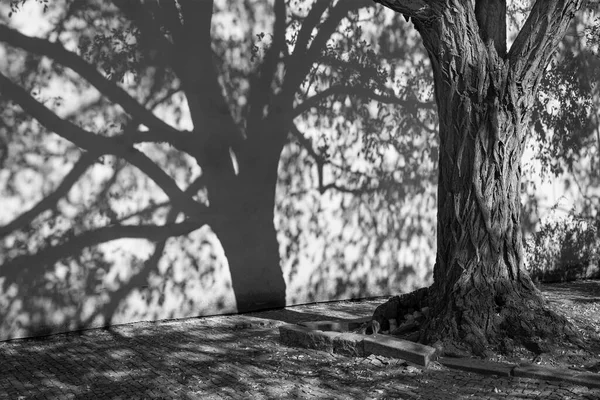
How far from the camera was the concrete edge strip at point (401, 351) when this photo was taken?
20.1 feet

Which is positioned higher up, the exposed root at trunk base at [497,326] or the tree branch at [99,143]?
the tree branch at [99,143]

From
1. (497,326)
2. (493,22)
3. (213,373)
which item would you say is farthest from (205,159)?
(497,326)

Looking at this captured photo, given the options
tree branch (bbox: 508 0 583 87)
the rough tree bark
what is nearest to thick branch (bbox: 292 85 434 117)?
the rough tree bark

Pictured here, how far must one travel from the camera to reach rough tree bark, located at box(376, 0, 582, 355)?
6.86m

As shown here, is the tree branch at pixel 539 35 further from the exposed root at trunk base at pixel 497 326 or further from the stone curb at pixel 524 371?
the stone curb at pixel 524 371

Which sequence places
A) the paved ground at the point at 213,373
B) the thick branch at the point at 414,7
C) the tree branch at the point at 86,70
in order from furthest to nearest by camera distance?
1. the tree branch at the point at 86,70
2. the thick branch at the point at 414,7
3. the paved ground at the point at 213,373

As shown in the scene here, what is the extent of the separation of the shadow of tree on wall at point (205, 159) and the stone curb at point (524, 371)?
3.61 metres

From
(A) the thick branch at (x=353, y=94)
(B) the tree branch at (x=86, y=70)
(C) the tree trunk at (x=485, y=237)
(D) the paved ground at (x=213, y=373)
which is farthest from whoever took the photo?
(A) the thick branch at (x=353, y=94)

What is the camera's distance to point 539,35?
6949 millimetres

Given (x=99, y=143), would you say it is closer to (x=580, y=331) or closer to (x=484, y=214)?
(x=484, y=214)

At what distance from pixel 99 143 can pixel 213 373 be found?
3173 millimetres

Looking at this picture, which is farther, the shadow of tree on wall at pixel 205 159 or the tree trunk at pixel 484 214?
the shadow of tree on wall at pixel 205 159

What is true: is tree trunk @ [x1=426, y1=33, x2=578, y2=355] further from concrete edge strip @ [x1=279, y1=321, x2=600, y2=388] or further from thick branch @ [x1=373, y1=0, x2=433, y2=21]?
thick branch @ [x1=373, y1=0, x2=433, y2=21]

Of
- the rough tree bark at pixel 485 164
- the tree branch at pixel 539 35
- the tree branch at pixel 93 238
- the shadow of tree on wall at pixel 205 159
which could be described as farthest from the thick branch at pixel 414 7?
the tree branch at pixel 93 238
